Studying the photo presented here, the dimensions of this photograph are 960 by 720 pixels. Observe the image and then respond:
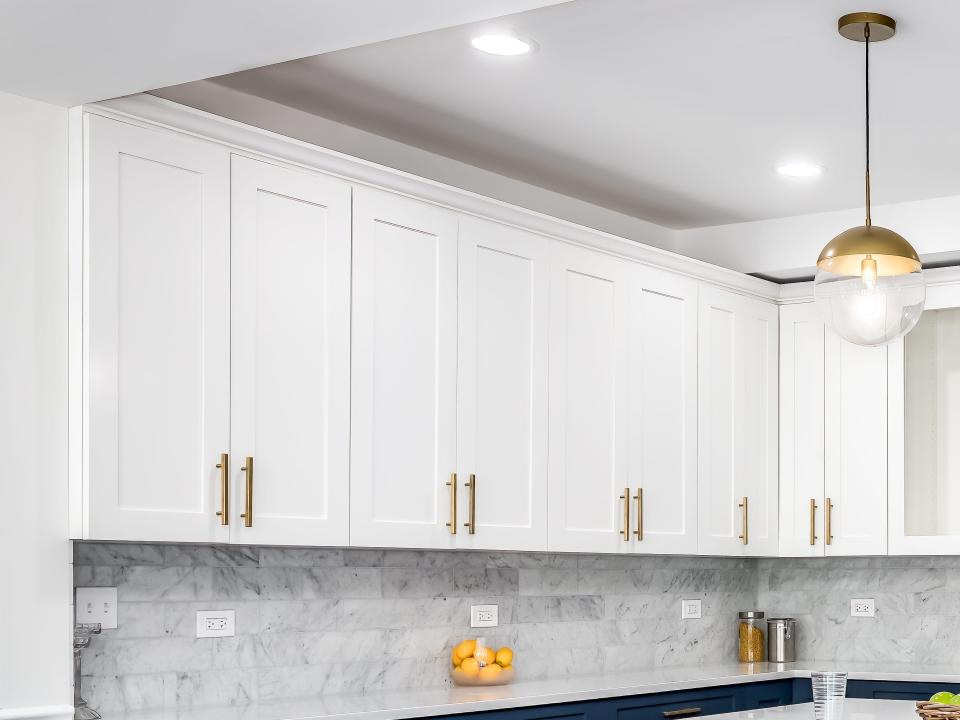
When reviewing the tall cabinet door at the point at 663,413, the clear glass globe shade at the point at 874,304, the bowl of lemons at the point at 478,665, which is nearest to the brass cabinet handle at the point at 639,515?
the tall cabinet door at the point at 663,413

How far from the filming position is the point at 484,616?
15.0 feet

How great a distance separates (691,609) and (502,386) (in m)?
1.89

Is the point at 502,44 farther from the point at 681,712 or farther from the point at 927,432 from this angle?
the point at 927,432

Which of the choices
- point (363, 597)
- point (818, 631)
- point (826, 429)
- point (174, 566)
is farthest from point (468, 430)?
point (818, 631)

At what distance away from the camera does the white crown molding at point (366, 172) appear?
317cm

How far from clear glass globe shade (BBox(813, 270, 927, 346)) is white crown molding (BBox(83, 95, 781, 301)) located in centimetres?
128

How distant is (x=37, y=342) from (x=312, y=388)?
0.82 meters

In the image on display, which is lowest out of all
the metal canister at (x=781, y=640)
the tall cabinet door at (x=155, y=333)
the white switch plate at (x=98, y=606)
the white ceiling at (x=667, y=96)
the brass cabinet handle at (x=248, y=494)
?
the metal canister at (x=781, y=640)

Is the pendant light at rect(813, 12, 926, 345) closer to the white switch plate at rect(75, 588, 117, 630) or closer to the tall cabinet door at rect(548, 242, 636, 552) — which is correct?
the tall cabinet door at rect(548, 242, 636, 552)

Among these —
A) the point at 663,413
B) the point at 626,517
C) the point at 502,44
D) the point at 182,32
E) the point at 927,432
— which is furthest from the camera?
the point at 927,432

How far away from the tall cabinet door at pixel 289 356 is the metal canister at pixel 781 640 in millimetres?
2702

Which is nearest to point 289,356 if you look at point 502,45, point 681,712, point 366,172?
point 366,172

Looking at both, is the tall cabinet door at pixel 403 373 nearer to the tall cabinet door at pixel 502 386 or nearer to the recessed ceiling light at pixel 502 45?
the tall cabinet door at pixel 502 386

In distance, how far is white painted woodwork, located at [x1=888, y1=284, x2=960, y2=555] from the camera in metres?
5.20
